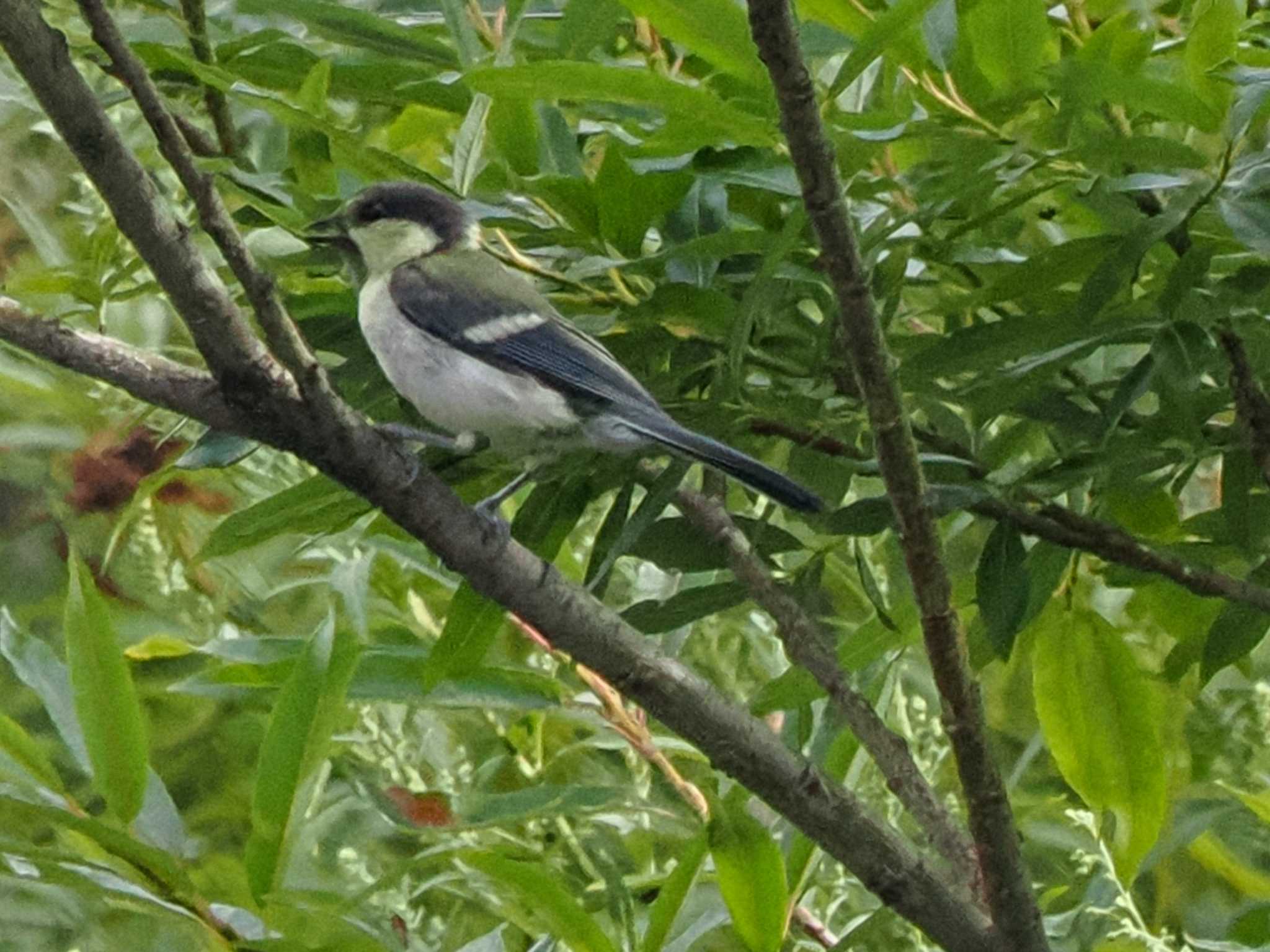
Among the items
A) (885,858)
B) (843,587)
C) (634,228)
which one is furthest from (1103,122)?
(843,587)

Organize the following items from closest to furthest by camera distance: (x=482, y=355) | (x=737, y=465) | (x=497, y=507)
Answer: (x=737, y=465) < (x=497, y=507) < (x=482, y=355)

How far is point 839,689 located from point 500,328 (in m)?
0.44

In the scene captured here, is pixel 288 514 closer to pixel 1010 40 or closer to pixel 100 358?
pixel 100 358

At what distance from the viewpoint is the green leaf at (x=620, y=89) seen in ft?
2.13

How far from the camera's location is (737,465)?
2.72 ft

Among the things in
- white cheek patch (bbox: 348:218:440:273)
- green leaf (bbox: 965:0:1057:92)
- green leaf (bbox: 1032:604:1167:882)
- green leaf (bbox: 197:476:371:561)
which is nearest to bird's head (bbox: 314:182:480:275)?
white cheek patch (bbox: 348:218:440:273)

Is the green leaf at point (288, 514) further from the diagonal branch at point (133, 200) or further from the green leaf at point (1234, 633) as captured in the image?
the green leaf at point (1234, 633)

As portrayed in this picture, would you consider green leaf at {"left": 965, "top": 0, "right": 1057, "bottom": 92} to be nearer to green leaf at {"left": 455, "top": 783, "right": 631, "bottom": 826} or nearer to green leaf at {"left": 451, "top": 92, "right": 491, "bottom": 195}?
green leaf at {"left": 451, "top": 92, "right": 491, "bottom": 195}

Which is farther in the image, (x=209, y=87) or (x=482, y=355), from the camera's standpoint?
(x=482, y=355)

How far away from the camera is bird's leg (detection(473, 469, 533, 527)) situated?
80cm

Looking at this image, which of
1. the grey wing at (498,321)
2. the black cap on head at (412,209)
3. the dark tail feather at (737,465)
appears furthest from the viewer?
the grey wing at (498,321)

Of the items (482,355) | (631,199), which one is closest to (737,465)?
(631,199)

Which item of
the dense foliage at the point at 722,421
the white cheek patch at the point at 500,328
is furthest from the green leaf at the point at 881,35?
the white cheek patch at the point at 500,328

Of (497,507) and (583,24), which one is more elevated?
(583,24)
